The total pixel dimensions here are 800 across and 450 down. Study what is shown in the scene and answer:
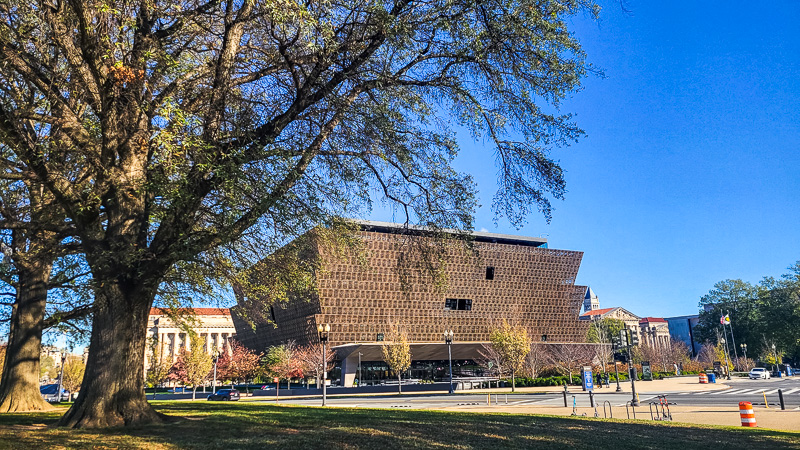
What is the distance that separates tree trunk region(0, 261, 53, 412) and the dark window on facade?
6567cm

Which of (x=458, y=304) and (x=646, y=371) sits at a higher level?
(x=458, y=304)

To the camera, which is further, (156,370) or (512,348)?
(156,370)

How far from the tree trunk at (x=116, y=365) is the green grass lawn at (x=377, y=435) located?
0.62 metres

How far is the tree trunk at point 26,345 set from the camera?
17406mm

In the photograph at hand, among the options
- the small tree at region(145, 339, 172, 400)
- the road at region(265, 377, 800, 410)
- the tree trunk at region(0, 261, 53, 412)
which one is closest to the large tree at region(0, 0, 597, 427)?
the tree trunk at region(0, 261, 53, 412)

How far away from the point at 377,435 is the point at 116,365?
17.7ft

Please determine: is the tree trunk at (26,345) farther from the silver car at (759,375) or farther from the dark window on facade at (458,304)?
the silver car at (759,375)

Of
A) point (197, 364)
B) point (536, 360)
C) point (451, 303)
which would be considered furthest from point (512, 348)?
point (197, 364)

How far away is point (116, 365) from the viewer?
1059 centimetres

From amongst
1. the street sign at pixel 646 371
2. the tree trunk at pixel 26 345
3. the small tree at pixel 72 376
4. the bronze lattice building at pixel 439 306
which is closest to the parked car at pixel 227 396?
the bronze lattice building at pixel 439 306

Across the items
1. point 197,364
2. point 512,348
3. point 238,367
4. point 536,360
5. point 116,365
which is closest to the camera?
point 116,365

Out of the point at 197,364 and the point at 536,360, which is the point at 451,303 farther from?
the point at 197,364

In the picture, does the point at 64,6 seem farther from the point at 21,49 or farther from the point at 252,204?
the point at 252,204

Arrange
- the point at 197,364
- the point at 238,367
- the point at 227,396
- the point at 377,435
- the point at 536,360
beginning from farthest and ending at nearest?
the point at 238,367, the point at 197,364, the point at 536,360, the point at 227,396, the point at 377,435
